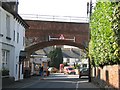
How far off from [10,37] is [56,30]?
14911mm

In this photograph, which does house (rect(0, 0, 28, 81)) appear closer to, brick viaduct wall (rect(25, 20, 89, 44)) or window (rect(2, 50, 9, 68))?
window (rect(2, 50, 9, 68))

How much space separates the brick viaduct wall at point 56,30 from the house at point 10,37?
23.8 feet

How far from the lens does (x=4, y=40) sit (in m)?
29.2

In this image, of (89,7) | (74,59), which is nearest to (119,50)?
(89,7)

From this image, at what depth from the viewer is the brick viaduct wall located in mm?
46000

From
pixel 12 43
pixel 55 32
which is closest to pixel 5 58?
pixel 12 43

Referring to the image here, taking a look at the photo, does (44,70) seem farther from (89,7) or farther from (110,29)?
(110,29)

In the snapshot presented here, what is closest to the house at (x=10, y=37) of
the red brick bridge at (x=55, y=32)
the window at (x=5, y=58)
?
the window at (x=5, y=58)

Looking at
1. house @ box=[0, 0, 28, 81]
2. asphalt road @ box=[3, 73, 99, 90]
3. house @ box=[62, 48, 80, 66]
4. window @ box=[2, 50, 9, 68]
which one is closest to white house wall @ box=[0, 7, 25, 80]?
house @ box=[0, 0, 28, 81]

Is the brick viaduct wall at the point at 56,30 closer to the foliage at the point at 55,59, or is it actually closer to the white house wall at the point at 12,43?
the white house wall at the point at 12,43

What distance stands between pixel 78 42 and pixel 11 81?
17285 mm

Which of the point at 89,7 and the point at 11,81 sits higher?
the point at 89,7

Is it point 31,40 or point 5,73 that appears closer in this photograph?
point 5,73

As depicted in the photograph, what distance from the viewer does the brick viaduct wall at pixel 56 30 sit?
46.0 m
